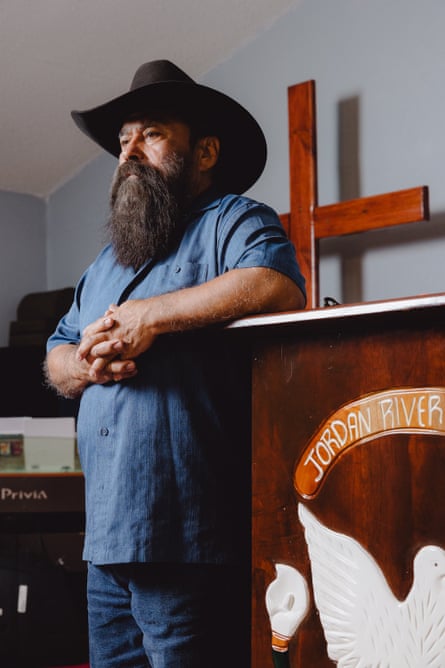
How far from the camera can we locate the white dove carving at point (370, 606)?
0.90 m

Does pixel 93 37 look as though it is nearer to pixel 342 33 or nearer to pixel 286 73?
pixel 286 73

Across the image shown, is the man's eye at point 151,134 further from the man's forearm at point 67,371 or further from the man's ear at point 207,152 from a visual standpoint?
the man's forearm at point 67,371

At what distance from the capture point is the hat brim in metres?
1.46

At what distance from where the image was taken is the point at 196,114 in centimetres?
150

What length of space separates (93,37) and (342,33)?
84cm

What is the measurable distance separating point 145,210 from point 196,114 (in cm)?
23

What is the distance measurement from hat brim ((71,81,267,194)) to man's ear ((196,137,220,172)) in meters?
0.03

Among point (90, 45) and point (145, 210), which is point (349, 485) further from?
point (90, 45)

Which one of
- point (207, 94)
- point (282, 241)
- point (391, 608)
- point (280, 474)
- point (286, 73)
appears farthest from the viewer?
point (286, 73)

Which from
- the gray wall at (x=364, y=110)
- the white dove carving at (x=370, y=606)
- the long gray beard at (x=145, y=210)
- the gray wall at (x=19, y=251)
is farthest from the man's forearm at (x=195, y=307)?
the gray wall at (x=19, y=251)

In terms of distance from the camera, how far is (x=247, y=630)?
126cm

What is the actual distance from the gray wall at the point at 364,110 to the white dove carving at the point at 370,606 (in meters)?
1.45

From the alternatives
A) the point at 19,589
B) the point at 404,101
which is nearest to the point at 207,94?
the point at 404,101

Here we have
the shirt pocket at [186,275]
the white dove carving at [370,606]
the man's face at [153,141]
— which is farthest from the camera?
the man's face at [153,141]
